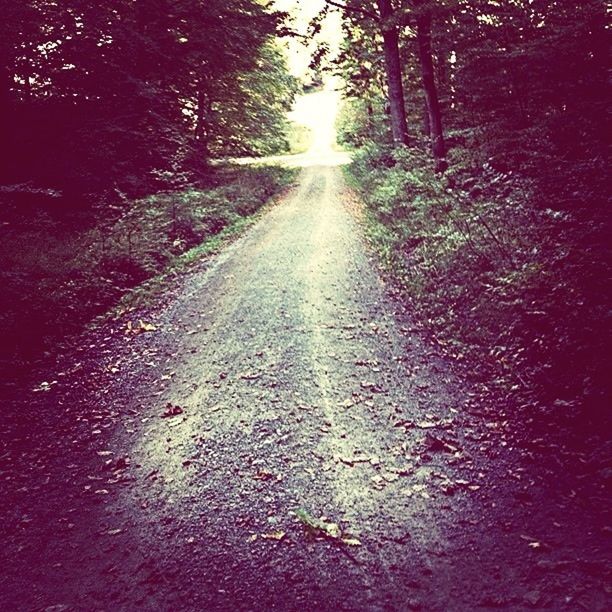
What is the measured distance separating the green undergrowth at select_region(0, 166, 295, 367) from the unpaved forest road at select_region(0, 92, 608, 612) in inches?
51.7

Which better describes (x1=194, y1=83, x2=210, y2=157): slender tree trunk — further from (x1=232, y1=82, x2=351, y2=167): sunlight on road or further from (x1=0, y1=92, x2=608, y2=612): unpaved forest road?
(x1=0, y1=92, x2=608, y2=612): unpaved forest road

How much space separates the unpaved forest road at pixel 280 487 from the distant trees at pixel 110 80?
814cm

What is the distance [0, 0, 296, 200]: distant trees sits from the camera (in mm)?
12625

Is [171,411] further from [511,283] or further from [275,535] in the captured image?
[511,283]

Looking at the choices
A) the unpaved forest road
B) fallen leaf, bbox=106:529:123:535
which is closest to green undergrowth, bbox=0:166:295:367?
the unpaved forest road

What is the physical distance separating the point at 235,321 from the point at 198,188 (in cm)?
1264

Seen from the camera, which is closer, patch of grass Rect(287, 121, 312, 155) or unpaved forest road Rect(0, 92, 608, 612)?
unpaved forest road Rect(0, 92, 608, 612)

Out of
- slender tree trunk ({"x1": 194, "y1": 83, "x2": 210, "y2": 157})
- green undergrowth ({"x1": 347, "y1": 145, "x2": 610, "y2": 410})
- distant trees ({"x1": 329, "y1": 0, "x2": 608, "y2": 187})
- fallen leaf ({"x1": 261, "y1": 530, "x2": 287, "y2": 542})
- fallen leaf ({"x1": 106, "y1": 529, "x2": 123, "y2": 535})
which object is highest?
slender tree trunk ({"x1": 194, "y1": 83, "x2": 210, "y2": 157})

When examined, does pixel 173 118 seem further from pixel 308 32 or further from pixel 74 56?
pixel 308 32

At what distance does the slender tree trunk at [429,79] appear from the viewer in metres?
12.8

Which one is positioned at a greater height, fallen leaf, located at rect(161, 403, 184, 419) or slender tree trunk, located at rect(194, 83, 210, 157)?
slender tree trunk, located at rect(194, 83, 210, 157)

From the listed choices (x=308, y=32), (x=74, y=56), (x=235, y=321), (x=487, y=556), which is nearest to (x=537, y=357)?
(x=487, y=556)

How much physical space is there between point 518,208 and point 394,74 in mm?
10098

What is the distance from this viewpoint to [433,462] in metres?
4.68
